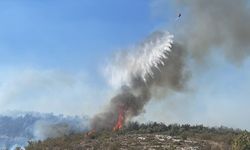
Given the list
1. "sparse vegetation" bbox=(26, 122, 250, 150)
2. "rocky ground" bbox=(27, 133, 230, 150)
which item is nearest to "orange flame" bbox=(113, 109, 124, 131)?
"sparse vegetation" bbox=(26, 122, 250, 150)

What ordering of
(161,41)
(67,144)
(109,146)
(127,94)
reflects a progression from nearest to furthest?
(109,146) → (67,144) → (161,41) → (127,94)

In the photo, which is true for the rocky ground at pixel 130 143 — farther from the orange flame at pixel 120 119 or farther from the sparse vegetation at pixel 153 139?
the orange flame at pixel 120 119

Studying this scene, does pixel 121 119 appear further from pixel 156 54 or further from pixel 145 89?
pixel 156 54

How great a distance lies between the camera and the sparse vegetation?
82188 mm

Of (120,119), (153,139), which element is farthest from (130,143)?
(120,119)

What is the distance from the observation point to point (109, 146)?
83438 millimetres

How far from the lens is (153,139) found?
87.5m

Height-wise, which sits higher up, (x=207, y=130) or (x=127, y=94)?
(x=127, y=94)

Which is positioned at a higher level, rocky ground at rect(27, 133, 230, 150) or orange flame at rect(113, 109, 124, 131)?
orange flame at rect(113, 109, 124, 131)

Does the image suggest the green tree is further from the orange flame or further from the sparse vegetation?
the orange flame

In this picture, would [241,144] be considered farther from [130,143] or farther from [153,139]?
[130,143]

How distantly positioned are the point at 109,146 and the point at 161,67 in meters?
23.1

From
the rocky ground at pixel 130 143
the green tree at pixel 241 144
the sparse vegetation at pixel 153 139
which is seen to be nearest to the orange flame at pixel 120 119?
the sparse vegetation at pixel 153 139

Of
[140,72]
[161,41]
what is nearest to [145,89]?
[140,72]
